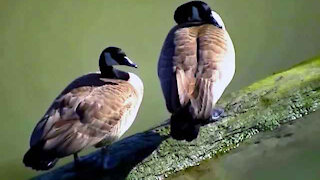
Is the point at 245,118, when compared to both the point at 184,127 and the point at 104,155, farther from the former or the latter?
the point at 104,155

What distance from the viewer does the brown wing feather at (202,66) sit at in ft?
10.2

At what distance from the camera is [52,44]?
5.77m

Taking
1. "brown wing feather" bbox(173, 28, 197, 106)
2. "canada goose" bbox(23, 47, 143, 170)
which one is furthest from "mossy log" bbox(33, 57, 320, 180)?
"brown wing feather" bbox(173, 28, 197, 106)

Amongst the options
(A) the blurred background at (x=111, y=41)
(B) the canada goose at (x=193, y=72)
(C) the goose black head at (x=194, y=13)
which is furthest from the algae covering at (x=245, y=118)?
(A) the blurred background at (x=111, y=41)

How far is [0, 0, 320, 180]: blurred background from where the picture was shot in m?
5.25

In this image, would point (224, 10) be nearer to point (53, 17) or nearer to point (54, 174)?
point (53, 17)

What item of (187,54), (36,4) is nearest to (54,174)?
(187,54)

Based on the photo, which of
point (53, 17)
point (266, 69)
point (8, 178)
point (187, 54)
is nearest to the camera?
point (187, 54)

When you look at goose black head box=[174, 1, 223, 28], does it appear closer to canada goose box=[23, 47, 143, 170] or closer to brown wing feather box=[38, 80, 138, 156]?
canada goose box=[23, 47, 143, 170]

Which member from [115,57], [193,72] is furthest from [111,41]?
[193,72]

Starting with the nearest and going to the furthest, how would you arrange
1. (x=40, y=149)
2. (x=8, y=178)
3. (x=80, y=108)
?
(x=40, y=149) → (x=80, y=108) → (x=8, y=178)

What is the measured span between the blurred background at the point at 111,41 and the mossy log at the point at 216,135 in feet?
4.46

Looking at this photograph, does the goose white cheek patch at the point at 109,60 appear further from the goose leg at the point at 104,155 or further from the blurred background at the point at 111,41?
the blurred background at the point at 111,41

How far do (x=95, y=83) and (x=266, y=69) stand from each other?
237 centimetres
